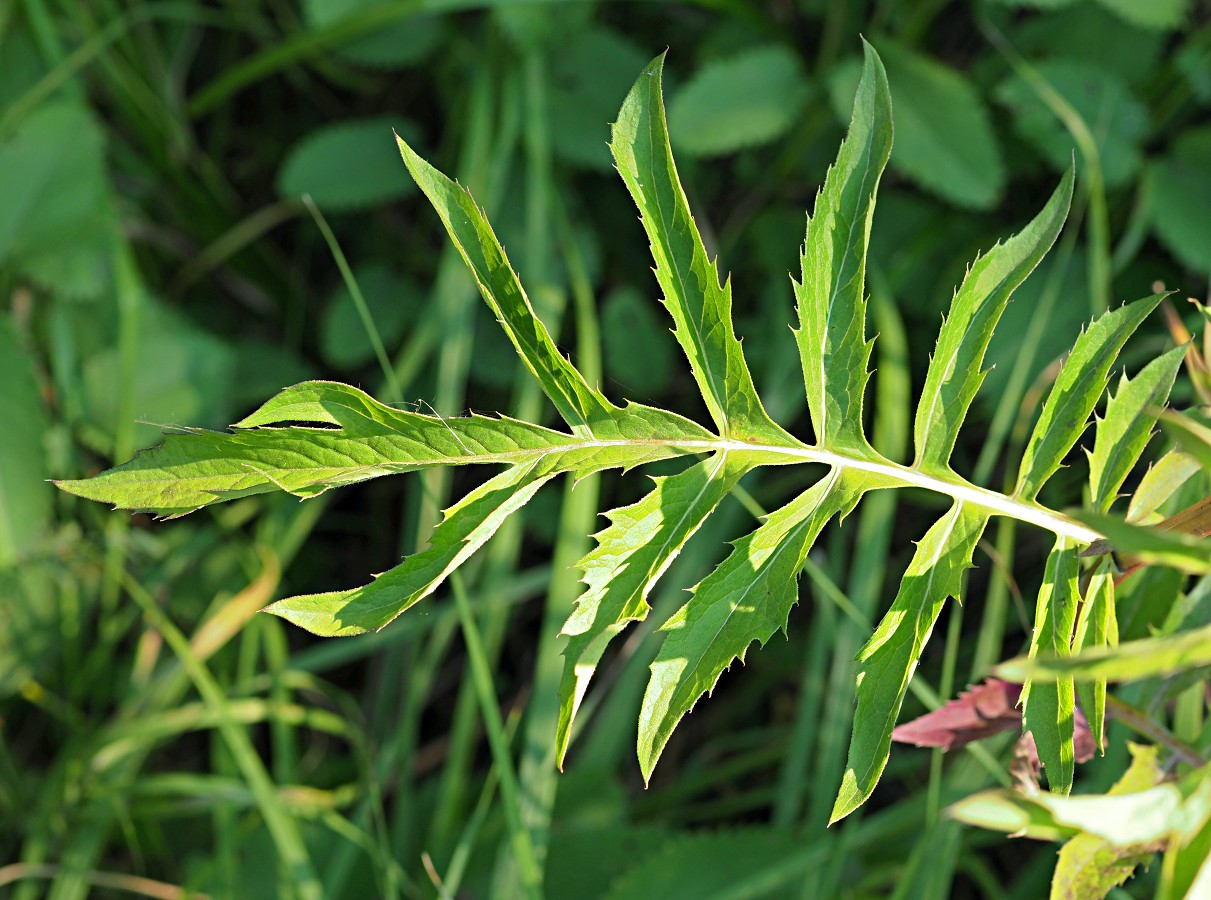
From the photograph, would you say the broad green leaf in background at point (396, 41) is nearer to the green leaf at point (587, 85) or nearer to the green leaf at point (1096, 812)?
the green leaf at point (587, 85)

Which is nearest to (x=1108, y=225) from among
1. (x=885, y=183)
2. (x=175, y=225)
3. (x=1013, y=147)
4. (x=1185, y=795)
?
(x=1013, y=147)

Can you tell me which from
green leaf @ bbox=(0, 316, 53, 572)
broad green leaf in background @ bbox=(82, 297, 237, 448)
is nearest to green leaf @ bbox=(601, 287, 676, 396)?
broad green leaf in background @ bbox=(82, 297, 237, 448)

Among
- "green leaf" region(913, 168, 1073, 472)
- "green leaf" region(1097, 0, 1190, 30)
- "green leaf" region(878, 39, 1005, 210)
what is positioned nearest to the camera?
"green leaf" region(913, 168, 1073, 472)

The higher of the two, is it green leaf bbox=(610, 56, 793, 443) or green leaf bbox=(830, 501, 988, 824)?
green leaf bbox=(610, 56, 793, 443)

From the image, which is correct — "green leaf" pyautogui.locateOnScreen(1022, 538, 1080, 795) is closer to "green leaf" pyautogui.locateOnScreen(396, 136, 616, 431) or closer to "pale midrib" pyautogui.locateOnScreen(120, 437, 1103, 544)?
"pale midrib" pyautogui.locateOnScreen(120, 437, 1103, 544)

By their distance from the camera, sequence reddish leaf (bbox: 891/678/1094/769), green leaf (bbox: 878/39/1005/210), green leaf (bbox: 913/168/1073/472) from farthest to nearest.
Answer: green leaf (bbox: 878/39/1005/210), reddish leaf (bbox: 891/678/1094/769), green leaf (bbox: 913/168/1073/472)

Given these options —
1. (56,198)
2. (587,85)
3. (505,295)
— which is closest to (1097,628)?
(505,295)

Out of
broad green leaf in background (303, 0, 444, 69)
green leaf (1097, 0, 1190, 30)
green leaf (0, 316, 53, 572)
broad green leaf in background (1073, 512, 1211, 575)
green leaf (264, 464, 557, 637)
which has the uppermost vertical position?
green leaf (1097, 0, 1190, 30)
